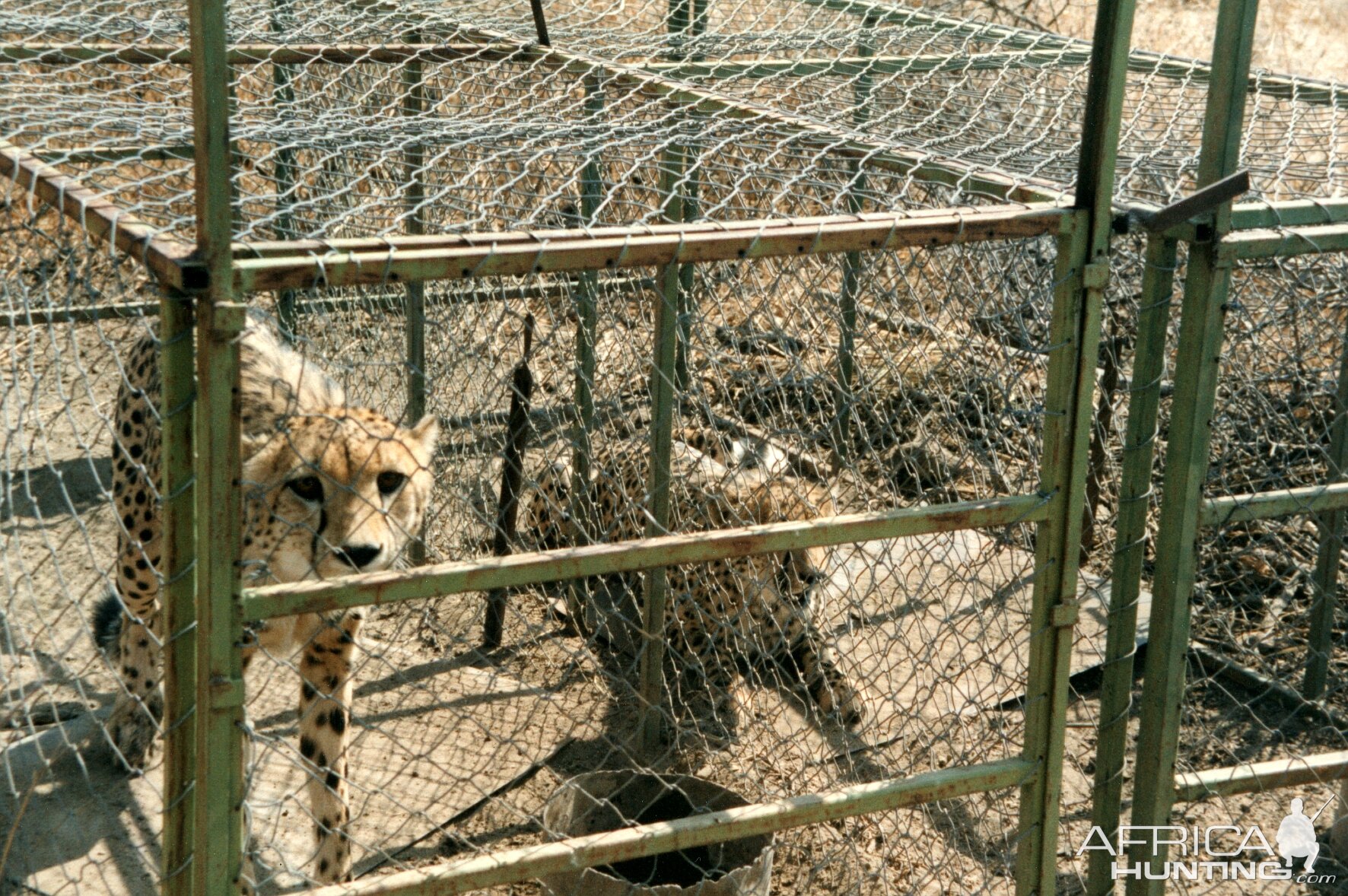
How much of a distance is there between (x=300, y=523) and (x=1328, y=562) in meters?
2.73

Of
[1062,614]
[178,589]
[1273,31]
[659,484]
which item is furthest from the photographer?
[1273,31]

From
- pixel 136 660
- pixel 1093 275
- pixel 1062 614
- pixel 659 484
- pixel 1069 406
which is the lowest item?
pixel 136 660

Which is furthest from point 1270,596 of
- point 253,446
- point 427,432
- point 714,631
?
point 253,446

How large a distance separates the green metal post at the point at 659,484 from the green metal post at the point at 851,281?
47 centimetres

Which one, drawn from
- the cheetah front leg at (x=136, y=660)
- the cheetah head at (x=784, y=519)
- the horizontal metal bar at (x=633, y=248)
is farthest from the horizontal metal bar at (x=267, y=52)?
the horizontal metal bar at (x=633, y=248)

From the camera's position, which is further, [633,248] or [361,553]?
[361,553]

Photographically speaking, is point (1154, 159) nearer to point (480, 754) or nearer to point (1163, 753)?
point (1163, 753)

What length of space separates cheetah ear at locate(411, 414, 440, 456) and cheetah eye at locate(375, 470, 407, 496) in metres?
0.21

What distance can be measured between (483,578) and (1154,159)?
2.17m

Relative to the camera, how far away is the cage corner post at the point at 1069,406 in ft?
8.03

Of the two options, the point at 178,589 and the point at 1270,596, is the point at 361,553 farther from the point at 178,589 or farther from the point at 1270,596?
the point at 1270,596

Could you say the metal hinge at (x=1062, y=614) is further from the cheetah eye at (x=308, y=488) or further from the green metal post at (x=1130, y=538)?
the cheetah eye at (x=308, y=488)

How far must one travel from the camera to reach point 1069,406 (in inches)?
100

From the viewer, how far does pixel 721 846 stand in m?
3.54
